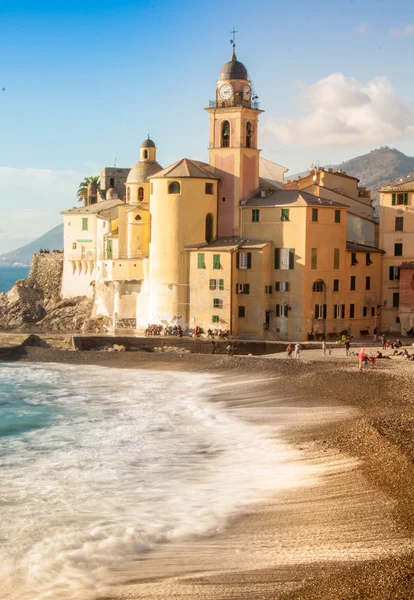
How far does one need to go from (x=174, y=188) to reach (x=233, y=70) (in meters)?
8.55

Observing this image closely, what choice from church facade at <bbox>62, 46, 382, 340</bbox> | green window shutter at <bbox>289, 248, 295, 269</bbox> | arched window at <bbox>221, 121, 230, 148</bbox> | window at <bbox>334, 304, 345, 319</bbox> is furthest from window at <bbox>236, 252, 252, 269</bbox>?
arched window at <bbox>221, 121, 230, 148</bbox>

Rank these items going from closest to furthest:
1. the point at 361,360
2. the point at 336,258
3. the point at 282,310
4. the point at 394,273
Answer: the point at 361,360, the point at 282,310, the point at 336,258, the point at 394,273

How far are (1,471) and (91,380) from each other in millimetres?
19438

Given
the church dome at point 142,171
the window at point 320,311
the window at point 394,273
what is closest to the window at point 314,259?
the window at point 320,311

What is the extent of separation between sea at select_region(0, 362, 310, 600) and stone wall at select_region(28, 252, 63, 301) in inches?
1551

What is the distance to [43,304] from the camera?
84750 mm

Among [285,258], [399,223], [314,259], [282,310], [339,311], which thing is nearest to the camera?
[314,259]

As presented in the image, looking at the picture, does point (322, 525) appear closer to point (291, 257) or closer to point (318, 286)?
point (291, 257)

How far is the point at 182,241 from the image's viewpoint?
58.2 m

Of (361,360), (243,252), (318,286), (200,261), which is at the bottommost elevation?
(361,360)

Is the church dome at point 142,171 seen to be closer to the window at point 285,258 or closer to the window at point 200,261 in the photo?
the window at point 200,261

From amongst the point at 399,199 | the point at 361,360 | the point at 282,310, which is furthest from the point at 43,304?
the point at 361,360

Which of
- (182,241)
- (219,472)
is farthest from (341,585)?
(182,241)

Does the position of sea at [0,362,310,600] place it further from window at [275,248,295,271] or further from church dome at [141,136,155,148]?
church dome at [141,136,155,148]
